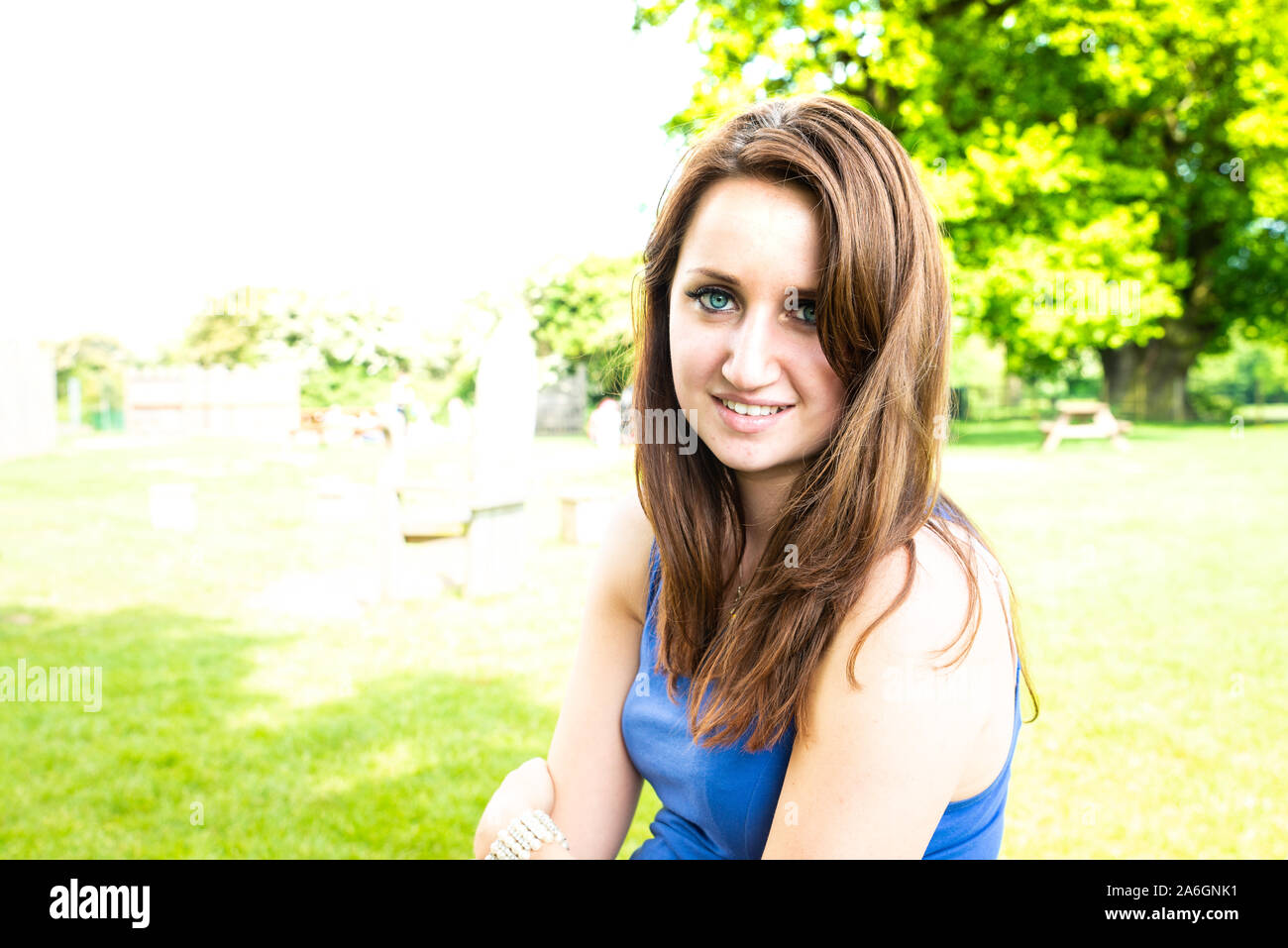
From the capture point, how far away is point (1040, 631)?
6590mm

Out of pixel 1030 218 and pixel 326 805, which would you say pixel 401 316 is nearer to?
pixel 1030 218

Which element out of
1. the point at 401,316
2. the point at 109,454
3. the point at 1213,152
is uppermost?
the point at 1213,152

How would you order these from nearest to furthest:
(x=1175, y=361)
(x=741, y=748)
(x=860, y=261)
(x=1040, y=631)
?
(x=860, y=261) < (x=741, y=748) < (x=1040, y=631) < (x=1175, y=361)

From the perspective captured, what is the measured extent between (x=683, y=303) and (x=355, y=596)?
650 cm

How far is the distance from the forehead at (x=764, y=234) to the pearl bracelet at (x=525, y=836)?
1024mm

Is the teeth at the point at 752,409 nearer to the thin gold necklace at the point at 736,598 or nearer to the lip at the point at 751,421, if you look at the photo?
the lip at the point at 751,421

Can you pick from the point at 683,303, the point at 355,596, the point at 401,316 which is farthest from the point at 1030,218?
the point at 683,303

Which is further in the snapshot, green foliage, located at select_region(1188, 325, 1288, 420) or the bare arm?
green foliage, located at select_region(1188, 325, 1288, 420)

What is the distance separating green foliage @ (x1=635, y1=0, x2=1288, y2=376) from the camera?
16.7 meters

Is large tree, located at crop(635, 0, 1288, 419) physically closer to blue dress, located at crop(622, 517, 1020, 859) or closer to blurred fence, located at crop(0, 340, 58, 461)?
blurred fence, located at crop(0, 340, 58, 461)

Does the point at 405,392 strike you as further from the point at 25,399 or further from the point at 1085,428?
the point at 1085,428

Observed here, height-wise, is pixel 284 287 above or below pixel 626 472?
above

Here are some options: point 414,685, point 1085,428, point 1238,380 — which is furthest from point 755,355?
point 1238,380

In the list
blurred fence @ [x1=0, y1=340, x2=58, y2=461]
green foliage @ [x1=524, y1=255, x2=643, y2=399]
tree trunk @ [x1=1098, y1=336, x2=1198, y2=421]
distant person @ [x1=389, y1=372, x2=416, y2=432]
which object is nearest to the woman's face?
blurred fence @ [x1=0, y1=340, x2=58, y2=461]
